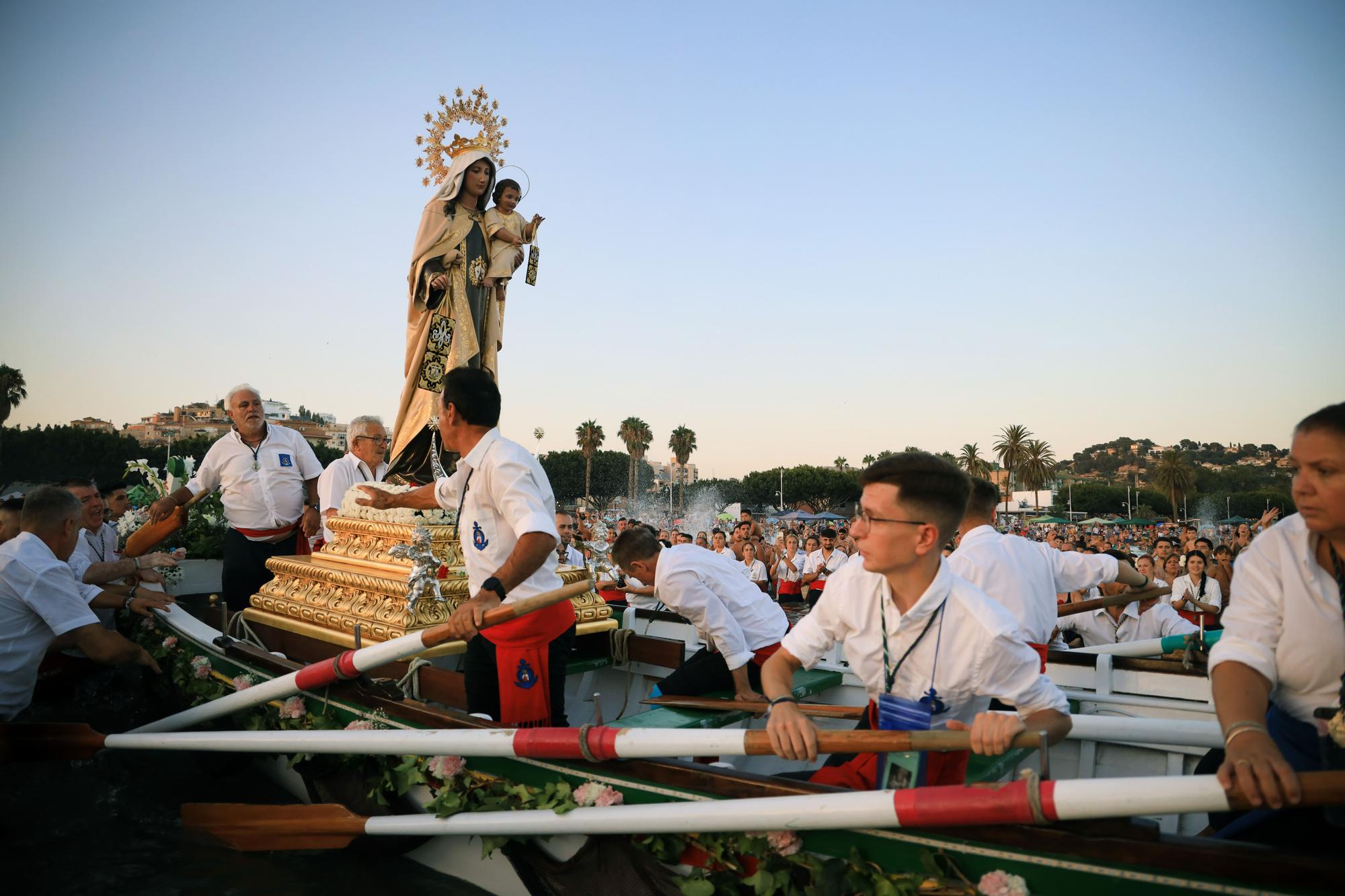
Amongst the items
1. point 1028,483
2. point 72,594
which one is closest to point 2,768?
point 72,594

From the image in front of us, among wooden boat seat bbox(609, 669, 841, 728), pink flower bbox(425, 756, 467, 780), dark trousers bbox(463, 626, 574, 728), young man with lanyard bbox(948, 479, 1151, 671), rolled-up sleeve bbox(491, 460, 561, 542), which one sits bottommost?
pink flower bbox(425, 756, 467, 780)

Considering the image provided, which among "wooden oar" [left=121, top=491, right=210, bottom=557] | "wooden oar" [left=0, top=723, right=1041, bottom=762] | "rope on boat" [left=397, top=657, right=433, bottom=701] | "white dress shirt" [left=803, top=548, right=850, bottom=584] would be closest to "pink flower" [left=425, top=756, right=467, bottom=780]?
"wooden oar" [left=0, top=723, right=1041, bottom=762]

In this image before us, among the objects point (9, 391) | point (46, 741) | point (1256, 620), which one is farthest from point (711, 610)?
point (9, 391)

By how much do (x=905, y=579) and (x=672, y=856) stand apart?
51.5 inches

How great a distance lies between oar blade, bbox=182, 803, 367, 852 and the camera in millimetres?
3965

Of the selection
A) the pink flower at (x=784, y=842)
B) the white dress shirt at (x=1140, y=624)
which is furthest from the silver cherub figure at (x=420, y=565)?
the white dress shirt at (x=1140, y=624)

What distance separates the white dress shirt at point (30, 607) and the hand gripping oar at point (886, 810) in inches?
77.7

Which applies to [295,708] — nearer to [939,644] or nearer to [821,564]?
[939,644]

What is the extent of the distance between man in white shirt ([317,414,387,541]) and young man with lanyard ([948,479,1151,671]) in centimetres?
437

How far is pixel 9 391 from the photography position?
31516 millimetres

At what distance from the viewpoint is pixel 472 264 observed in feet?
20.5

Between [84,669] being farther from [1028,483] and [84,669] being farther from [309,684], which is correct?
[1028,483]

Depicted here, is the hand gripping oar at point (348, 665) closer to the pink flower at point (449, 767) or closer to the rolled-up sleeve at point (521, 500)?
the rolled-up sleeve at point (521, 500)

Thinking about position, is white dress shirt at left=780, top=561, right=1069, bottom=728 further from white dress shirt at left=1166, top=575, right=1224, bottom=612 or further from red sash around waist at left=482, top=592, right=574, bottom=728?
white dress shirt at left=1166, top=575, right=1224, bottom=612
